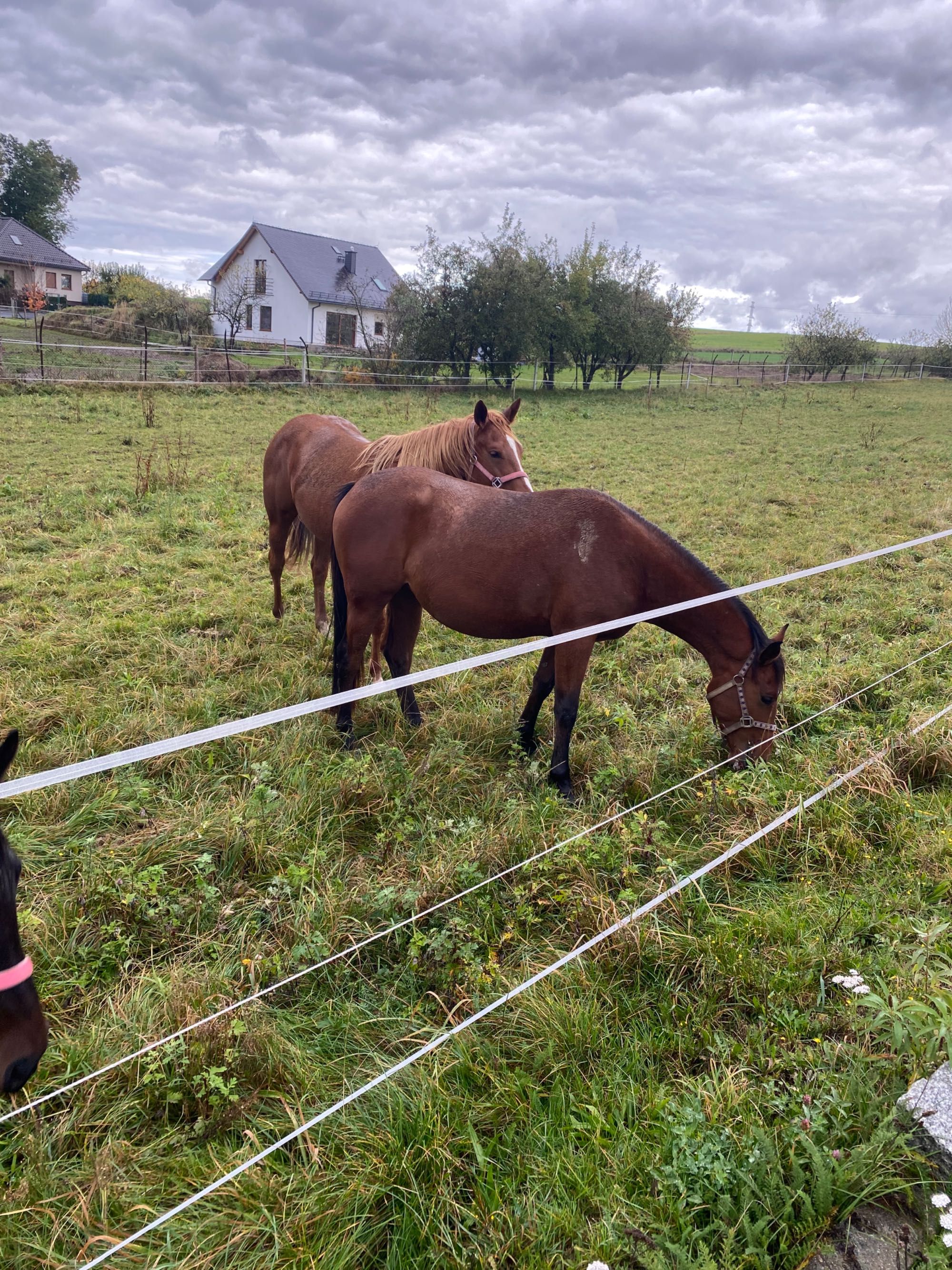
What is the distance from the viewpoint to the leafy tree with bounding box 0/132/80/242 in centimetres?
5262

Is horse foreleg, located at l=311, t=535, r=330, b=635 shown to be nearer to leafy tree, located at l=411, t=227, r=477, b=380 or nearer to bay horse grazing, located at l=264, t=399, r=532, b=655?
bay horse grazing, located at l=264, t=399, r=532, b=655

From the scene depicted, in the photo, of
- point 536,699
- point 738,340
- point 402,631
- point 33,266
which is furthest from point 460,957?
point 738,340

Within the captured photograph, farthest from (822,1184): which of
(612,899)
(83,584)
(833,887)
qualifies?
(83,584)

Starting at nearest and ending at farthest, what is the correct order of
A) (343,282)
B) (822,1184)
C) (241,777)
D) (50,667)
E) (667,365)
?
(822,1184)
(241,777)
(50,667)
(667,365)
(343,282)

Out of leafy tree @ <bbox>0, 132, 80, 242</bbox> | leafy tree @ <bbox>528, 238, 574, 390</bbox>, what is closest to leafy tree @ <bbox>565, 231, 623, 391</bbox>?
leafy tree @ <bbox>528, 238, 574, 390</bbox>

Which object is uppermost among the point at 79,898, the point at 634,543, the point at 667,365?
the point at 667,365

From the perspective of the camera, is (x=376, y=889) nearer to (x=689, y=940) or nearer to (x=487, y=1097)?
(x=487, y=1097)

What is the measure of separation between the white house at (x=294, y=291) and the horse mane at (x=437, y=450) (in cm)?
3842

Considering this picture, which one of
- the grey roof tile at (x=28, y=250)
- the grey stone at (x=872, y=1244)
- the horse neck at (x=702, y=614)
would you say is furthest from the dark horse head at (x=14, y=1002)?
the grey roof tile at (x=28, y=250)

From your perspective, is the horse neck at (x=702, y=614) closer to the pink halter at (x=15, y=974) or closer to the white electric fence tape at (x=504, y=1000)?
the white electric fence tape at (x=504, y=1000)

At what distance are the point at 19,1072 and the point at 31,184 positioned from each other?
227 ft

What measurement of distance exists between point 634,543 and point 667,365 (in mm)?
31516

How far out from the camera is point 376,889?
281 centimetres

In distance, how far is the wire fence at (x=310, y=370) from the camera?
19.6 meters
